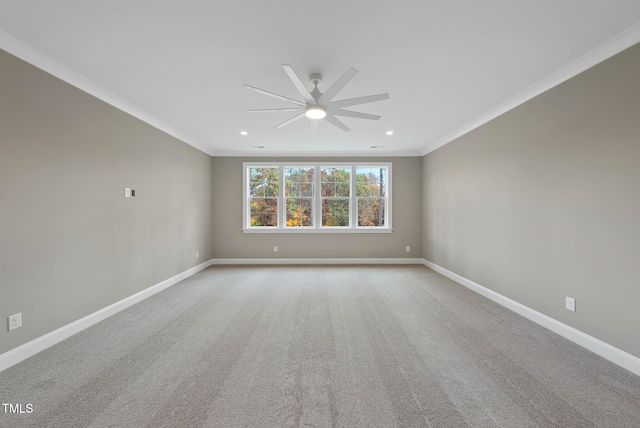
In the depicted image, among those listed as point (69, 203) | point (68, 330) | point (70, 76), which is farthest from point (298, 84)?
point (68, 330)

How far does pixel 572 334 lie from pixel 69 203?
519 cm

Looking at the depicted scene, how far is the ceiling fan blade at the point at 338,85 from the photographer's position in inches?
86.7

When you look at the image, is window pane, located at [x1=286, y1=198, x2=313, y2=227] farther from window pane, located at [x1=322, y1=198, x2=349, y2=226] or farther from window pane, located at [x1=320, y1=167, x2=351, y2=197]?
window pane, located at [x1=320, y1=167, x2=351, y2=197]

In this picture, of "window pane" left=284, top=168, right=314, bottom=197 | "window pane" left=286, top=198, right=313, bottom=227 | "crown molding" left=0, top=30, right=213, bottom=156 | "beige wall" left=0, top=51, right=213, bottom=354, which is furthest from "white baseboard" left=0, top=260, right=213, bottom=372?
"window pane" left=284, top=168, right=314, bottom=197

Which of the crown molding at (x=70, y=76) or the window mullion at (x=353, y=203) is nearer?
the crown molding at (x=70, y=76)

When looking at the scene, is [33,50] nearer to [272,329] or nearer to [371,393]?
[272,329]

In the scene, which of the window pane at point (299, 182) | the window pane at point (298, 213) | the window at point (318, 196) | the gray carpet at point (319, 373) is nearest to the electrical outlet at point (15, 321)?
the gray carpet at point (319, 373)

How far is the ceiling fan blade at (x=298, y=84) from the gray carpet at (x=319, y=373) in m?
2.40

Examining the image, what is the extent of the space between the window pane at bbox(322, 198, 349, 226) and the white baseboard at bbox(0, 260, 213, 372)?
3619 mm

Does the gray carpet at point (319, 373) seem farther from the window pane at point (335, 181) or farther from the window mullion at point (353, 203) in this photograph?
the window pane at point (335, 181)

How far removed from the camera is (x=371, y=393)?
73.7 inches

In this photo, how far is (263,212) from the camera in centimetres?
657

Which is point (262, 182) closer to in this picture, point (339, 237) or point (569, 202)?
point (339, 237)

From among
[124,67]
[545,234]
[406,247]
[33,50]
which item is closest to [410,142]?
[406,247]
